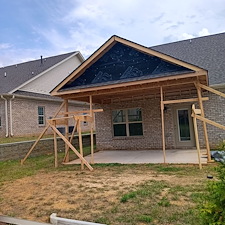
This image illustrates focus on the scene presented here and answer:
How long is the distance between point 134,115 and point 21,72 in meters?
11.6

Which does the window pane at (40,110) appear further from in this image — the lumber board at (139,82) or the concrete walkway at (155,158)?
the concrete walkway at (155,158)

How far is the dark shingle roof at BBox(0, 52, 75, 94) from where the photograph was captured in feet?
55.6

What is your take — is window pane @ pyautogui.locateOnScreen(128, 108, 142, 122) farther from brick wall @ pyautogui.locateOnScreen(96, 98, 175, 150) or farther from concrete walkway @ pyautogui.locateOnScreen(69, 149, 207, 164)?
concrete walkway @ pyautogui.locateOnScreen(69, 149, 207, 164)

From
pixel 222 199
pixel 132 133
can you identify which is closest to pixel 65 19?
pixel 132 133

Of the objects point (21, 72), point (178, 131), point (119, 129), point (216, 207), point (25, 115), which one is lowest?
point (216, 207)

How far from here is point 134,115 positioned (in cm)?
1271

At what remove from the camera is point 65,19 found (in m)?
15.2

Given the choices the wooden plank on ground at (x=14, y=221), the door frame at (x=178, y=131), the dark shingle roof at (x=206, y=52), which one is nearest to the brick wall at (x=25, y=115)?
the dark shingle roof at (x=206, y=52)

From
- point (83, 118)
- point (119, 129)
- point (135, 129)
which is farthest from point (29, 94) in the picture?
point (83, 118)

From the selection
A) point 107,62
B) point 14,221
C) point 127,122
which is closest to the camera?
point 14,221

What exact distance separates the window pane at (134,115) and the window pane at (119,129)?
0.59 metres

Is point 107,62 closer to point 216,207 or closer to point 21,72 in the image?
point 216,207

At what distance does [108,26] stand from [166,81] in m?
8.70

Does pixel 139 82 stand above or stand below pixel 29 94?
below
